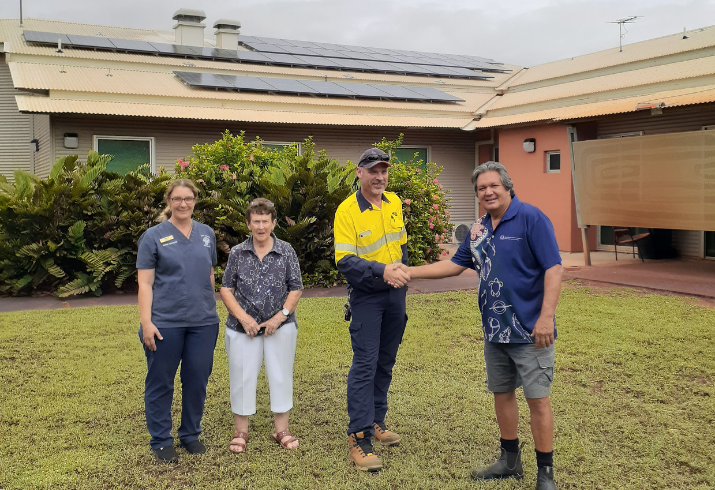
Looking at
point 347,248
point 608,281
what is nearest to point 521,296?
point 347,248

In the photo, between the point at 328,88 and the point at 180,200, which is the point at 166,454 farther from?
the point at 328,88

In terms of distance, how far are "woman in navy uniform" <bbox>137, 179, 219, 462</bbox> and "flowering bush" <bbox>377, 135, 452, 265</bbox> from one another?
23.9 feet

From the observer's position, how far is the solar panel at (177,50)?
16.8m

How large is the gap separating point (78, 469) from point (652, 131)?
12.7 metres

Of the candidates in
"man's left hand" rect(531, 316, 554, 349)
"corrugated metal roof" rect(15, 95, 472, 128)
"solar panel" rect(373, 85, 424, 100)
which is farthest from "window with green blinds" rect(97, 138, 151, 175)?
"man's left hand" rect(531, 316, 554, 349)

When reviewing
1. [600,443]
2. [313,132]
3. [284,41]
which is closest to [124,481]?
[600,443]

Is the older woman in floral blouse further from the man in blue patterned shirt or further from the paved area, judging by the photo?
the paved area

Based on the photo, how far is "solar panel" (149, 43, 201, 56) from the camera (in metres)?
16.8

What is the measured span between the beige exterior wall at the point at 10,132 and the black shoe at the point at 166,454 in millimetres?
14073

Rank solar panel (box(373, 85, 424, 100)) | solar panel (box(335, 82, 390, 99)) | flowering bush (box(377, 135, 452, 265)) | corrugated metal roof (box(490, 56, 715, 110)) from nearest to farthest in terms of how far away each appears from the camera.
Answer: flowering bush (box(377, 135, 452, 265))
corrugated metal roof (box(490, 56, 715, 110))
solar panel (box(335, 82, 390, 99))
solar panel (box(373, 85, 424, 100))

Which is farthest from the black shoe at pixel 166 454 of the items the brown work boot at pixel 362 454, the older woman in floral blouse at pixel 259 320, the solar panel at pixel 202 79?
the solar panel at pixel 202 79

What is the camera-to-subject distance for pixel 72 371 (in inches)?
230

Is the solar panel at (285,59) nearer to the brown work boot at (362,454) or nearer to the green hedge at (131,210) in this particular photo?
the green hedge at (131,210)

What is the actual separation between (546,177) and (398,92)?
472 centimetres
